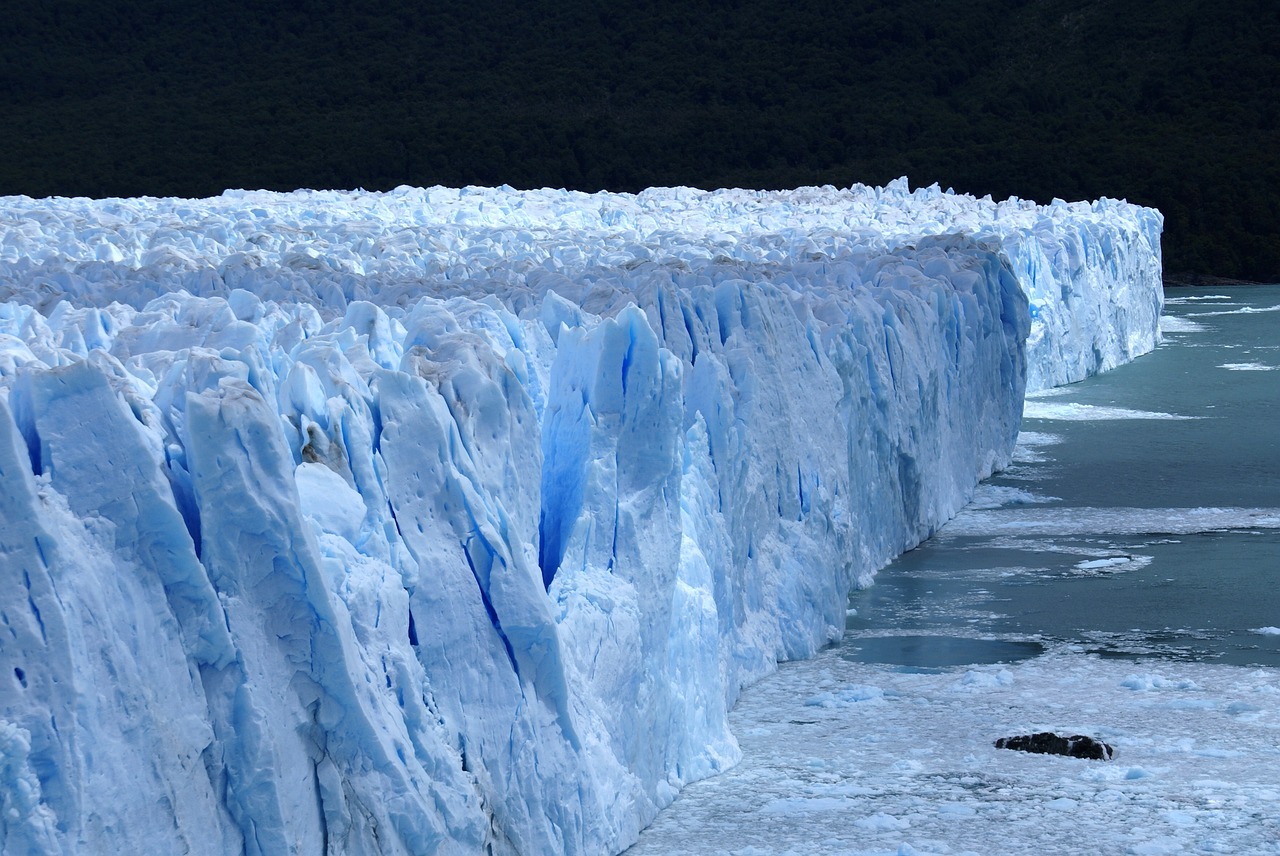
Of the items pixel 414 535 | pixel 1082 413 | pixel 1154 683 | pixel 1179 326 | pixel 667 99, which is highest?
pixel 667 99

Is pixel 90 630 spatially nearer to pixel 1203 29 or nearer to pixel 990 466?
pixel 990 466

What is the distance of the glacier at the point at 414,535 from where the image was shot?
3.70 meters

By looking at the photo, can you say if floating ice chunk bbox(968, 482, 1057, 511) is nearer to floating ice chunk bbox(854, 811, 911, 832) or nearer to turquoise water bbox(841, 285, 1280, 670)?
turquoise water bbox(841, 285, 1280, 670)

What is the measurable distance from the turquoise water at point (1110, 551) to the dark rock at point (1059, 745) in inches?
44.9

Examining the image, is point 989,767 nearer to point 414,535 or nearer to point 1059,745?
point 1059,745

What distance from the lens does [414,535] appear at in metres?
4.58

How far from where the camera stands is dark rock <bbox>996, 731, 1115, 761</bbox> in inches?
239

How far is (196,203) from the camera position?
1677cm

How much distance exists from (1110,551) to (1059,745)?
12.1 feet

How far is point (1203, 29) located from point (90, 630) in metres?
39.5

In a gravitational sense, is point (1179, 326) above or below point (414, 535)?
below

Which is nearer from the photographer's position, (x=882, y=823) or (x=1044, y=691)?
(x=882, y=823)

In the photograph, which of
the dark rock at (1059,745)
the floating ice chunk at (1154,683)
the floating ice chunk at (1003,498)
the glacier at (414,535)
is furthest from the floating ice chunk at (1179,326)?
the dark rock at (1059,745)

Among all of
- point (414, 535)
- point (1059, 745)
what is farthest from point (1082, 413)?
point (414, 535)
